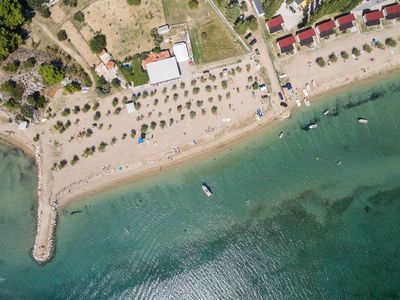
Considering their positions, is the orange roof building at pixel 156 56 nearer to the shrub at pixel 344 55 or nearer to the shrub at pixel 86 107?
the shrub at pixel 86 107

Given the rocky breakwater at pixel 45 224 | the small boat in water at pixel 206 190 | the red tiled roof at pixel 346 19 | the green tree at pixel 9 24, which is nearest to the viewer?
the green tree at pixel 9 24

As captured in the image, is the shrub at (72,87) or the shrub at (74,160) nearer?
the shrub at (72,87)

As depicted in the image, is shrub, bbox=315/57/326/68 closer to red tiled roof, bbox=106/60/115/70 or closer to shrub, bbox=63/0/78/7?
red tiled roof, bbox=106/60/115/70

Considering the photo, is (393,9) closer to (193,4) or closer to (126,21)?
(193,4)

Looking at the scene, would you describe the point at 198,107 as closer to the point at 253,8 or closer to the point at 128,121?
the point at 128,121

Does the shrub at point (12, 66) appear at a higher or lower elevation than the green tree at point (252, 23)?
higher

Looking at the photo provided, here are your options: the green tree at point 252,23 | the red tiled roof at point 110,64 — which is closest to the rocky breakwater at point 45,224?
the red tiled roof at point 110,64

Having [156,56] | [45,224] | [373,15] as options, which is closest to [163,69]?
[156,56]
